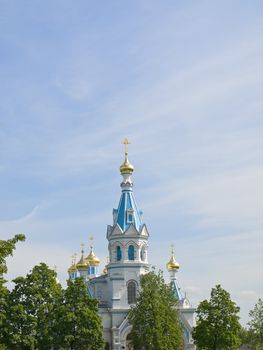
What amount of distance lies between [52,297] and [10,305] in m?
2.83

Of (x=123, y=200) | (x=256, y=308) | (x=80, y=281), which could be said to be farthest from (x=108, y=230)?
(x=256, y=308)

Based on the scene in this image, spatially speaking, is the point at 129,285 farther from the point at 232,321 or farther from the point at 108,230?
the point at 232,321

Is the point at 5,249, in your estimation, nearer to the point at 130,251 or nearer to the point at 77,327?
the point at 77,327

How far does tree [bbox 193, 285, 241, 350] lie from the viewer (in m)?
43.2

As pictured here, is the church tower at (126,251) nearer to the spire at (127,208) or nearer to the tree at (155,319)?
the spire at (127,208)

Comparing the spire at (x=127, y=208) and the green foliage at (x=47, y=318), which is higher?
the spire at (x=127, y=208)

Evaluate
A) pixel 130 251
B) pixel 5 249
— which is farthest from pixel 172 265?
pixel 5 249

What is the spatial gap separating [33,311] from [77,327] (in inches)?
127

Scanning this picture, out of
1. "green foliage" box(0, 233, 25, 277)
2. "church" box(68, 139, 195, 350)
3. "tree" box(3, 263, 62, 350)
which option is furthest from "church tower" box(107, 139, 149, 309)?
"green foliage" box(0, 233, 25, 277)

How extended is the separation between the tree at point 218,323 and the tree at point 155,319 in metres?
3.06

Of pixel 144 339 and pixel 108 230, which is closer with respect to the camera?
pixel 144 339

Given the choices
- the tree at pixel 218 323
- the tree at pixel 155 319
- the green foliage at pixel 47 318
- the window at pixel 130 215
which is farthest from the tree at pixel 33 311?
the window at pixel 130 215

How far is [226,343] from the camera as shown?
141 ft

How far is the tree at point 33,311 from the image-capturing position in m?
38.4
